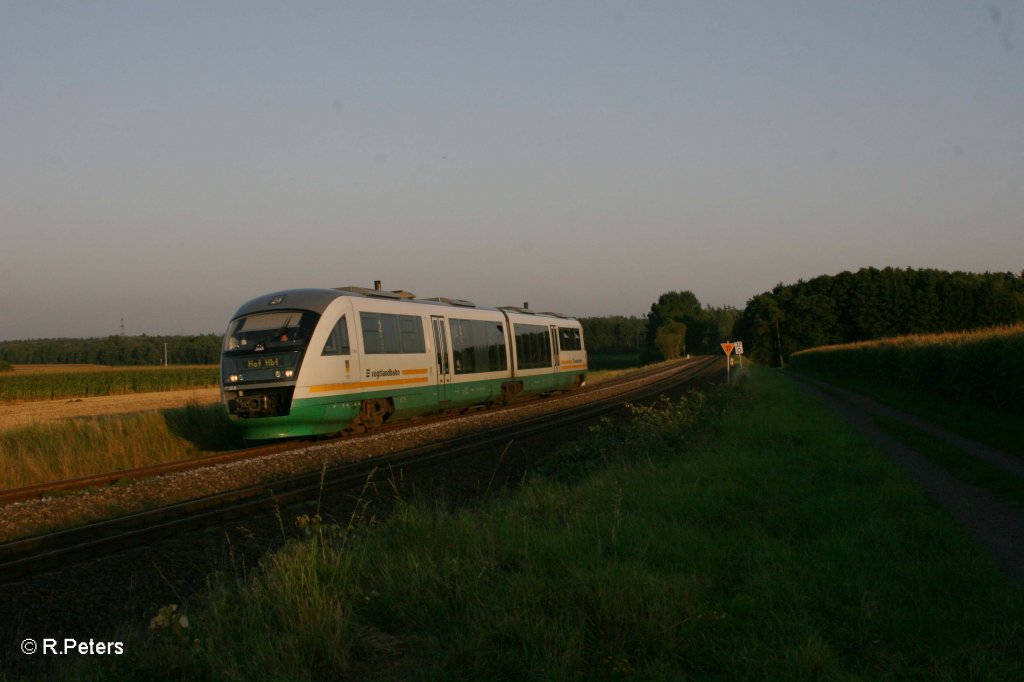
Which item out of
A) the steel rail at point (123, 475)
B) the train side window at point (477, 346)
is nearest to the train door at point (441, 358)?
the train side window at point (477, 346)

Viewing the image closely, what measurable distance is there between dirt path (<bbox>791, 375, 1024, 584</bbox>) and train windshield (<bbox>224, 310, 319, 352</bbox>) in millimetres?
11394

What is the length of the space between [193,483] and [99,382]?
5499cm

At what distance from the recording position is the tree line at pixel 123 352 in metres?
110

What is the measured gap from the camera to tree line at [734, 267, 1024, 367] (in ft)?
353

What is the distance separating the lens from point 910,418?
2402cm

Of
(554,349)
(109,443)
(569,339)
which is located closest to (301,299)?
(109,443)

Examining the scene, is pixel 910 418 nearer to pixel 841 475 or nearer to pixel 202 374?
pixel 841 475

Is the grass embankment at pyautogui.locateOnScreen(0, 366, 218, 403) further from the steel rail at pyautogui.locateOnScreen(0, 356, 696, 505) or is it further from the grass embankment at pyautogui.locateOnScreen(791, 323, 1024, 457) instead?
the grass embankment at pyautogui.locateOnScreen(791, 323, 1024, 457)

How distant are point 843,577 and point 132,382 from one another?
64934mm

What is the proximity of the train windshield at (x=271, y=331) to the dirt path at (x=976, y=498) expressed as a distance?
1139cm

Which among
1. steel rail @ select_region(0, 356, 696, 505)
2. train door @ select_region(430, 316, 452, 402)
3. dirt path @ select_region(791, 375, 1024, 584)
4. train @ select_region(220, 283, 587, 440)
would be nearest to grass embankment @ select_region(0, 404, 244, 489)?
steel rail @ select_region(0, 356, 696, 505)

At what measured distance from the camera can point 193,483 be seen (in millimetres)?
12766

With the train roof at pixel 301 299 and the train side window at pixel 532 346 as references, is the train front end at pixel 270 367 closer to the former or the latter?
the train roof at pixel 301 299

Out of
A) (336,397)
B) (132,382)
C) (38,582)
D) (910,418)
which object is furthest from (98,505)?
(132,382)
